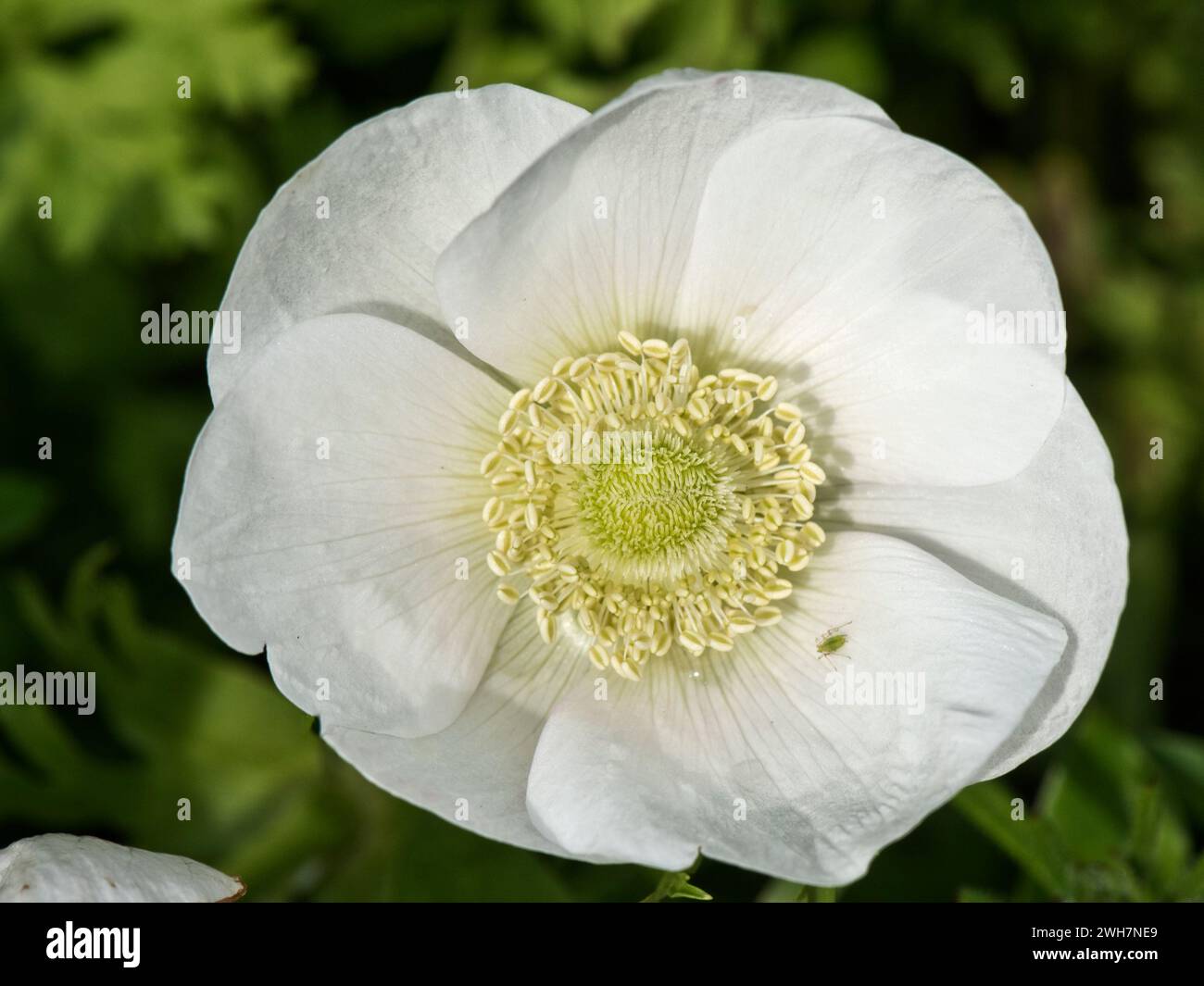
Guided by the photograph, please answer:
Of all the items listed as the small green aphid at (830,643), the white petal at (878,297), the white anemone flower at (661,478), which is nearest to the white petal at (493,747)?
the white anemone flower at (661,478)

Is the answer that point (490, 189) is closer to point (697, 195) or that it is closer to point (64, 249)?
point (697, 195)

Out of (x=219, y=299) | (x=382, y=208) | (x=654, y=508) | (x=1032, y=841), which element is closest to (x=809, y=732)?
(x=654, y=508)

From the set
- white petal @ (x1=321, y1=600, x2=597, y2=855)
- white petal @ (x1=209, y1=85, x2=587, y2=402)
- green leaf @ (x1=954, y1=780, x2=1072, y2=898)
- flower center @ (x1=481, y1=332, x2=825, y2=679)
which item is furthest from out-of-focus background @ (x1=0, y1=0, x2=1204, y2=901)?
white petal @ (x1=209, y1=85, x2=587, y2=402)

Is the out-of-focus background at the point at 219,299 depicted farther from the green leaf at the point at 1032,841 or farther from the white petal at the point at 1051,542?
the white petal at the point at 1051,542

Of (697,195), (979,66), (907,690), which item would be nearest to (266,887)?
(907,690)

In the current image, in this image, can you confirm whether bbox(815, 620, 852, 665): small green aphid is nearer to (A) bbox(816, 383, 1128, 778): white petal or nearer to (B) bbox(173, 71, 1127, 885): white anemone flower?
(B) bbox(173, 71, 1127, 885): white anemone flower
